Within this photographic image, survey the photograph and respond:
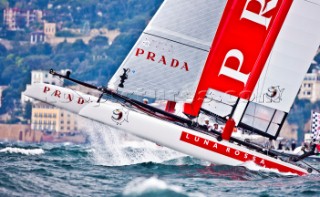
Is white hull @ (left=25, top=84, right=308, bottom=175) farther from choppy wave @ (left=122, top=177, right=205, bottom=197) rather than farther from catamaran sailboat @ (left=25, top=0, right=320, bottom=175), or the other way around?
choppy wave @ (left=122, top=177, right=205, bottom=197)

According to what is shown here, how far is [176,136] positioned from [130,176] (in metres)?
2.23

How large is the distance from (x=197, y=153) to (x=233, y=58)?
2597 mm

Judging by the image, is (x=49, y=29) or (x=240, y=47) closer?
(x=240, y=47)

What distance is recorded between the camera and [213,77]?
33719 mm

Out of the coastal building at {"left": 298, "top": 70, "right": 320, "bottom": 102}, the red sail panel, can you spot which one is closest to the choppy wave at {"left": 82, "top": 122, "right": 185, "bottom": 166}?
the red sail panel

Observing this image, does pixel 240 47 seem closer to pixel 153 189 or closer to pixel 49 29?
pixel 153 189

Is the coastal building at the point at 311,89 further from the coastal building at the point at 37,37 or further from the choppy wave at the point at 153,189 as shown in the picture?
the choppy wave at the point at 153,189

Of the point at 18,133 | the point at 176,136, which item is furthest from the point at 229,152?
the point at 18,133

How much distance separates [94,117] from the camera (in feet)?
105

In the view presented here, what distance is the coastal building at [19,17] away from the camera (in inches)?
6196

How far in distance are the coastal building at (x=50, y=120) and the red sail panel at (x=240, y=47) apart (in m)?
74.4

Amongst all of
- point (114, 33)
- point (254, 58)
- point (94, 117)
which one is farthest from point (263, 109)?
point (114, 33)

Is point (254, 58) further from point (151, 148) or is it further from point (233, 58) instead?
point (151, 148)

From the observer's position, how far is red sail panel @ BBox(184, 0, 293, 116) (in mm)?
33344
